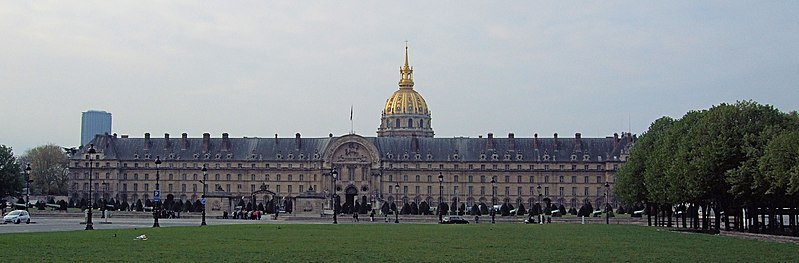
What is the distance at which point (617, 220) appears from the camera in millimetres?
90750

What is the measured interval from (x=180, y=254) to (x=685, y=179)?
36.3 metres

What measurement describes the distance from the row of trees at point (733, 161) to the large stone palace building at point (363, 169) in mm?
87456

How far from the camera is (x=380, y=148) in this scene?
16262 cm

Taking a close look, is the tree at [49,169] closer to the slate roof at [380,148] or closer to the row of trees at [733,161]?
the slate roof at [380,148]

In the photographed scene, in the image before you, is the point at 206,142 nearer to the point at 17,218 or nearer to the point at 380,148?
the point at 380,148

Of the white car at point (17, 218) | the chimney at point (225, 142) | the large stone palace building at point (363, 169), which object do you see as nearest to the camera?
the white car at point (17, 218)

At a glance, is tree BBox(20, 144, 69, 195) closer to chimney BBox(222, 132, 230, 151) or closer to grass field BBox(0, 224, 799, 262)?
chimney BBox(222, 132, 230, 151)

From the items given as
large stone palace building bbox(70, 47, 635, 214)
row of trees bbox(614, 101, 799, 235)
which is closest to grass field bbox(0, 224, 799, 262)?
row of trees bbox(614, 101, 799, 235)

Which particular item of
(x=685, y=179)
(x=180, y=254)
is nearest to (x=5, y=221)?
(x=685, y=179)

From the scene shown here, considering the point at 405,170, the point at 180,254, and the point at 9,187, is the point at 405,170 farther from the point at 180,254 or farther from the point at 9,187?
the point at 180,254

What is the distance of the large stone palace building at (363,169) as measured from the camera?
6216 inches

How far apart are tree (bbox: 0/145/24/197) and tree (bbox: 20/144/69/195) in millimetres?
53821

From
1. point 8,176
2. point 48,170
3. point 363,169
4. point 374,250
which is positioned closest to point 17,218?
point 374,250

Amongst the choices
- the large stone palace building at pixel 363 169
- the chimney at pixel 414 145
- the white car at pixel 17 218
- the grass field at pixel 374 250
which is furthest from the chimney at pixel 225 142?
the grass field at pixel 374 250
